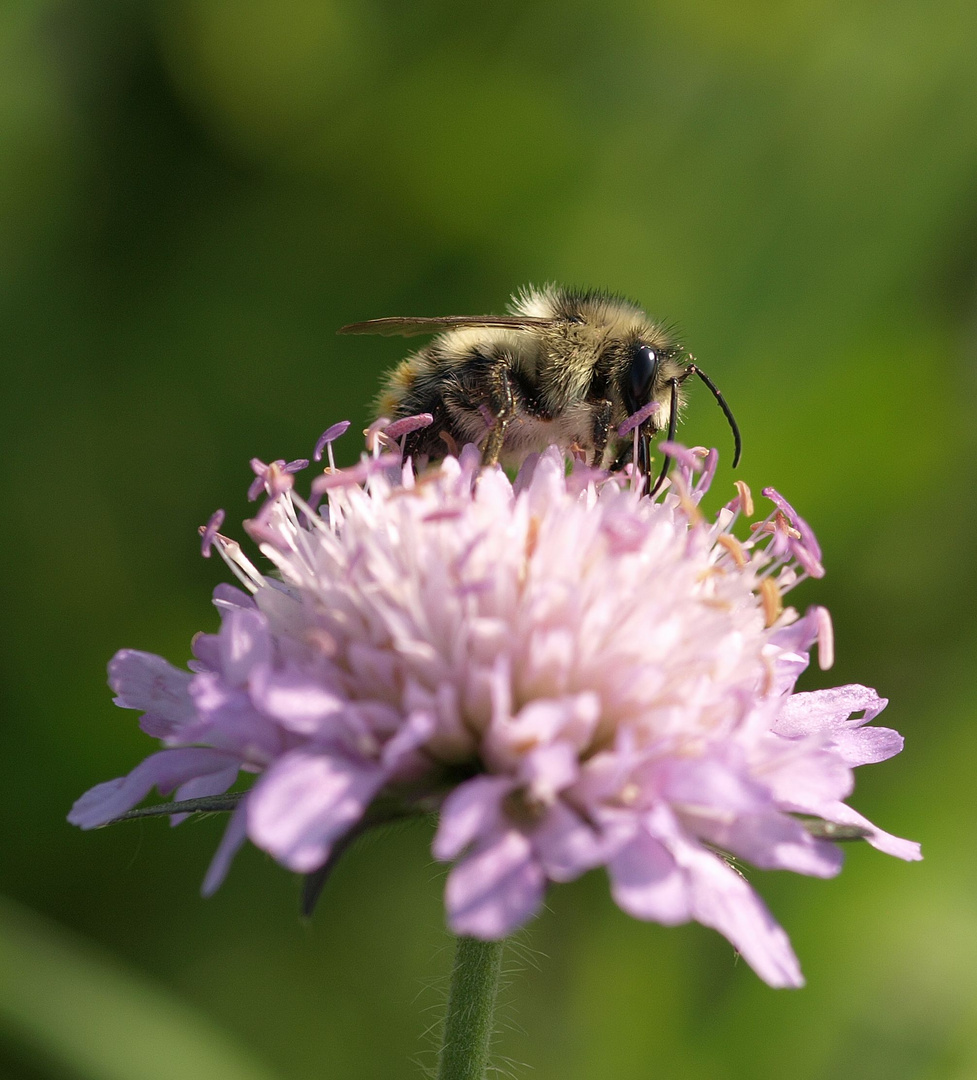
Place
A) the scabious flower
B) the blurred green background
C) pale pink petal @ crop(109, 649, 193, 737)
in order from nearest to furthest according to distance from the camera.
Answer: the scabious flower → pale pink petal @ crop(109, 649, 193, 737) → the blurred green background

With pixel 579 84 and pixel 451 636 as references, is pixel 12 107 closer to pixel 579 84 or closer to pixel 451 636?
pixel 579 84

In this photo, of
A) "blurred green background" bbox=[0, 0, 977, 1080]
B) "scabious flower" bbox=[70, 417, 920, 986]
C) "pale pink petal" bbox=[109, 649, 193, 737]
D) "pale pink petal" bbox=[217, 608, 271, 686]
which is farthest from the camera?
"blurred green background" bbox=[0, 0, 977, 1080]

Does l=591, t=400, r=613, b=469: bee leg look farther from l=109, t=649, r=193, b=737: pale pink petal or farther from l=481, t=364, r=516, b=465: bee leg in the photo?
l=109, t=649, r=193, b=737: pale pink petal

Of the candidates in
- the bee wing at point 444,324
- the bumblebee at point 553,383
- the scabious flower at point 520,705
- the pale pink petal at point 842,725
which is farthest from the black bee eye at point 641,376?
the pale pink petal at point 842,725

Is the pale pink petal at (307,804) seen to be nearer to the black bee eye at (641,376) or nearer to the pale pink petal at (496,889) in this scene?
the pale pink petal at (496,889)

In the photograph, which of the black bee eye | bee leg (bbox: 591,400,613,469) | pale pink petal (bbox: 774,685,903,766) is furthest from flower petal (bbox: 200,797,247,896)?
the black bee eye
